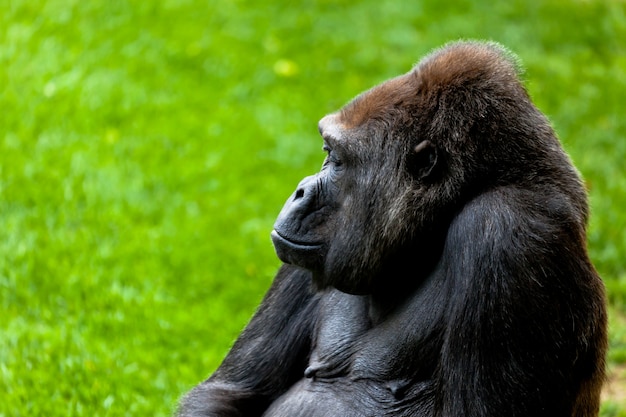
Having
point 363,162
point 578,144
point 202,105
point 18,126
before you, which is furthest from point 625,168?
point 363,162

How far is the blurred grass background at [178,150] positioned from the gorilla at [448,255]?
6.61 ft

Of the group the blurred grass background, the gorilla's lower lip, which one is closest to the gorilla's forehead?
the gorilla's lower lip

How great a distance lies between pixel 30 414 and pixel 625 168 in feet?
20.0

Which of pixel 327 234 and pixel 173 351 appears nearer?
pixel 327 234

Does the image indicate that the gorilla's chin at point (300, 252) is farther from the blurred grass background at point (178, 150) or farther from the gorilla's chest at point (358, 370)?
the blurred grass background at point (178, 150)

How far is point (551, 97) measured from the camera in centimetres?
1031

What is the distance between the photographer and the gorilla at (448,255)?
11.4 feet

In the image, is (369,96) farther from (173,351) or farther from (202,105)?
(202,105)

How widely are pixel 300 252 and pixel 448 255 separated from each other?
620 millimetres

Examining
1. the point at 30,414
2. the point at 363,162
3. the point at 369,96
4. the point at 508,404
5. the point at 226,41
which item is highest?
the point at 226,41

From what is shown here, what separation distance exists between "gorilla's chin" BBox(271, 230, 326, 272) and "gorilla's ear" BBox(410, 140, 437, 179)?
505 mm

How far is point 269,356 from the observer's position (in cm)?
445

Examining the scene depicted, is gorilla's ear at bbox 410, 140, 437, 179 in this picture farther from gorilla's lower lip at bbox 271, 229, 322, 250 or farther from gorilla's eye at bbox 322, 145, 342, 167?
gorilla's lower lip at bbox 271, 229, 322, 250


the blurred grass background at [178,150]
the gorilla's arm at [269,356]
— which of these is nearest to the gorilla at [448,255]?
the gorilla's arm at [269,356]
